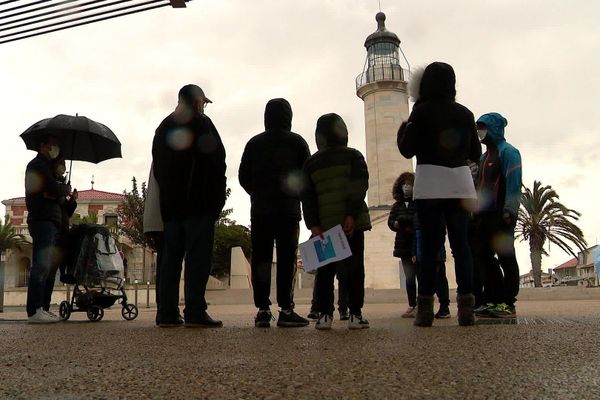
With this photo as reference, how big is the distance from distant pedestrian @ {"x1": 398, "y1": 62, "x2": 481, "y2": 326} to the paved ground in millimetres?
552

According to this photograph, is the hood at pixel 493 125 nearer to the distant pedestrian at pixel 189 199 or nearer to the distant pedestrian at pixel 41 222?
the distant pedestrian at pixel 189 199

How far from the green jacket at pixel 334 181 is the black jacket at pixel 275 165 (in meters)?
0.25

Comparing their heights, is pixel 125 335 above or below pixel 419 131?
below

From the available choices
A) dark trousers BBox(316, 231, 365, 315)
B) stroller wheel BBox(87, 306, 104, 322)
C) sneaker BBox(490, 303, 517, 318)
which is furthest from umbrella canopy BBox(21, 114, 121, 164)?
sneaker BBox(490, 303, 517, 318)

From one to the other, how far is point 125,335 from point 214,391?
8.00ft

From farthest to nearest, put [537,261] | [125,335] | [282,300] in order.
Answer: [537,261], [282,300], [125,335]

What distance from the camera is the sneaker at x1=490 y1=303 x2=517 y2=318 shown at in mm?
4680

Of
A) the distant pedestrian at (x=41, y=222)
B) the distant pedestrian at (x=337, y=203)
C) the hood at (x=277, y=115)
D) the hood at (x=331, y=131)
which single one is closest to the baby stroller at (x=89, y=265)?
the distant pedestrian at (x=41, y=222)

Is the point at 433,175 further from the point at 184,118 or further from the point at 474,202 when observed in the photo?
the point at 184,118

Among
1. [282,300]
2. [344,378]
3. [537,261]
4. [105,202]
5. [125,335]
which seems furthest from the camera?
[105,202]

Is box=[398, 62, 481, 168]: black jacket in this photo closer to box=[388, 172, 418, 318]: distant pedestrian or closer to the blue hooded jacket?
the blue hooded jacket

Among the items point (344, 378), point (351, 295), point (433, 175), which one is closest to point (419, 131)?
point (433, 175)

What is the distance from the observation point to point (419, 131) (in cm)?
412

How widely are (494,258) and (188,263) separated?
2756 mm
